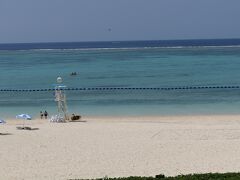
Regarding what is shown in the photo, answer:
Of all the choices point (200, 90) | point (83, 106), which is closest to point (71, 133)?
point (83, 106)

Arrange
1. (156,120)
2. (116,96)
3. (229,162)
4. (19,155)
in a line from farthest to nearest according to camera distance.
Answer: (116,96) < (156,120) < (19,155) < (229,162)

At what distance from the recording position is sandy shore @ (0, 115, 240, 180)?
12.6 m

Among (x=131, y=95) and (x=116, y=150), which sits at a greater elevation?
(x=131, y=95)

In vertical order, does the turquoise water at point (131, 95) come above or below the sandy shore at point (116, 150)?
above

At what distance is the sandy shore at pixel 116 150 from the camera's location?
496 inches

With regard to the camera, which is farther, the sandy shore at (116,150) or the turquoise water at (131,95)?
the turquoise water at (131,95)

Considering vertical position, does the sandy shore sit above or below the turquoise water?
below

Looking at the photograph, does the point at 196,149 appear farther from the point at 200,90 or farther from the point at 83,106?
→ the point at 200,90

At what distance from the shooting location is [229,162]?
13.2 m

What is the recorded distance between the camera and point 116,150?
15164 mm

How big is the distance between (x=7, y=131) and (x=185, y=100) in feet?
45.0

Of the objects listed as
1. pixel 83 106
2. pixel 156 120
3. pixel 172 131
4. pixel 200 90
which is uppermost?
pixel 200 90

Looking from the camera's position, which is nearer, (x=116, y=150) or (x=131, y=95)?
(x=116, y=150)

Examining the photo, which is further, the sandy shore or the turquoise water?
the turquoise water
